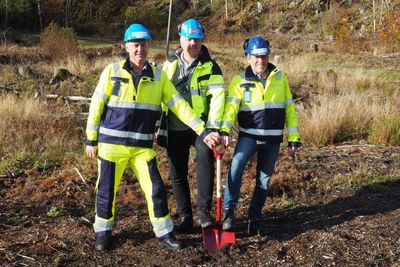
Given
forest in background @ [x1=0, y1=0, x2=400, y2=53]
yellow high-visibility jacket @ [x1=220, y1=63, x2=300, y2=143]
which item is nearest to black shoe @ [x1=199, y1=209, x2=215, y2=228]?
yellow high-visibility jacket @ [x1=220, y1=63, x2=300, y2=143]

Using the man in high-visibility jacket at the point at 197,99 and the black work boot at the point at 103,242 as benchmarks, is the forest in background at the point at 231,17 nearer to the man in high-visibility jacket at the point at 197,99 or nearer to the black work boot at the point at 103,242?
the man in high-visibility jacket at the point at 197,99

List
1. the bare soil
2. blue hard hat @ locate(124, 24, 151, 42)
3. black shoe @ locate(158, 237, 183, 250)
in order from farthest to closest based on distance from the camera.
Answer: black shoe @ locate(158, 237, 183, 250) → the bare soil → blue hard hat @ locate(124, 24, 151, 42)

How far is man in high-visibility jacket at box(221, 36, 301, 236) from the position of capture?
13.6ft

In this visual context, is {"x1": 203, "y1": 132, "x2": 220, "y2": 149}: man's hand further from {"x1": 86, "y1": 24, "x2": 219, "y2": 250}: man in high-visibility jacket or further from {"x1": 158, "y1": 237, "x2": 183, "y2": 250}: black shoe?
{"x1": 158, "y1": 237, "x2": 183, "y2": 250}: black shoe

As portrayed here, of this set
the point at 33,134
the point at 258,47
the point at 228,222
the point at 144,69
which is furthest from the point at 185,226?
the point at 33,134

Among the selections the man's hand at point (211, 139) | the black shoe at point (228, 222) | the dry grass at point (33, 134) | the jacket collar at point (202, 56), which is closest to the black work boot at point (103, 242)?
the black shoe at point (228, 222)

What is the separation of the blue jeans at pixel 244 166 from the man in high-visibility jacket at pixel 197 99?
7.3 inches

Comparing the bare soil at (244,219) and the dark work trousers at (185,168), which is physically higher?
the dark work trousers at (185,168)

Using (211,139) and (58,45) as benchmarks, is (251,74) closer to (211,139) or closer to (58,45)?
(211,139)

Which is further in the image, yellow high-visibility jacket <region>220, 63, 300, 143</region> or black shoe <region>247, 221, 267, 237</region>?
black shoe <region>247, 221, 267, 237</region>

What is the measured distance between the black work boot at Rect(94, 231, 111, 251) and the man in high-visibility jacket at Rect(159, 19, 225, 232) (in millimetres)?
827

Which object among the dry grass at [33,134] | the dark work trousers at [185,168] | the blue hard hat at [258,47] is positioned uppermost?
the blue hard hat at [258,47]

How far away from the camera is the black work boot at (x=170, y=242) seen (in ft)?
13.4

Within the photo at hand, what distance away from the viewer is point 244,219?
16.2ft
